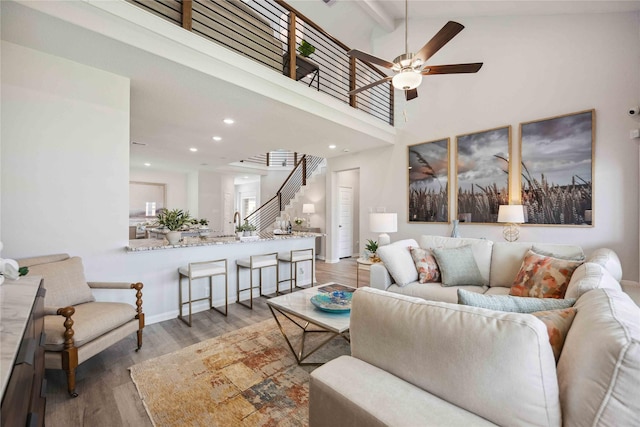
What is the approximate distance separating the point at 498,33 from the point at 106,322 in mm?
5970

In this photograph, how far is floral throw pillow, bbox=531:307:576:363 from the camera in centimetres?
94

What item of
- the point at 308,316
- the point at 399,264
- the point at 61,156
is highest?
the point at 61,156

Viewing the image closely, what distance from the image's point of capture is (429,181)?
4.90 metres

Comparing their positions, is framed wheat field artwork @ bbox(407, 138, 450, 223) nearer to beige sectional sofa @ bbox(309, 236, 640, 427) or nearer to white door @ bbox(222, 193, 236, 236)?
beige sectional sofa @ bbox(309, 236, 640, 427)

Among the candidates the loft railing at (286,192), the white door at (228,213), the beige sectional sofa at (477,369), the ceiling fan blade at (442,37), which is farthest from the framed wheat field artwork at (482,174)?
the white door at (228,213)

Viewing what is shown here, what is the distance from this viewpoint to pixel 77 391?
6.18ft

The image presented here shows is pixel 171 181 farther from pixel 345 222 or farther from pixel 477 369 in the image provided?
pixel 477 369

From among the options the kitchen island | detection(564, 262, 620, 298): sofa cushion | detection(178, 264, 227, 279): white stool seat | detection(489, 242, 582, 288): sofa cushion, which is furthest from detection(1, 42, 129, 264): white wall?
detection(489, 242, 582, 288): sofa cushion

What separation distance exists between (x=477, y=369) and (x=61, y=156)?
336 cm

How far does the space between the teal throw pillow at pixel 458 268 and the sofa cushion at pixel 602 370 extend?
2.09m

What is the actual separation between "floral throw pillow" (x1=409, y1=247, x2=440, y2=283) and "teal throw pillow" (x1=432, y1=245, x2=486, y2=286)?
7 cm

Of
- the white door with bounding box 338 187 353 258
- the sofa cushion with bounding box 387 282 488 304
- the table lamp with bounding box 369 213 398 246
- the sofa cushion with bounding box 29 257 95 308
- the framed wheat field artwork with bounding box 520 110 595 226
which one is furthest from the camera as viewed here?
the white door with bounding box 338 187 353 258

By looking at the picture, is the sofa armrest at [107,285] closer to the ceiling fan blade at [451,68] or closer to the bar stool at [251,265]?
the bar stool at [251,265]

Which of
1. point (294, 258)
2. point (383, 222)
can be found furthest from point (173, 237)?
point (383, 222)
